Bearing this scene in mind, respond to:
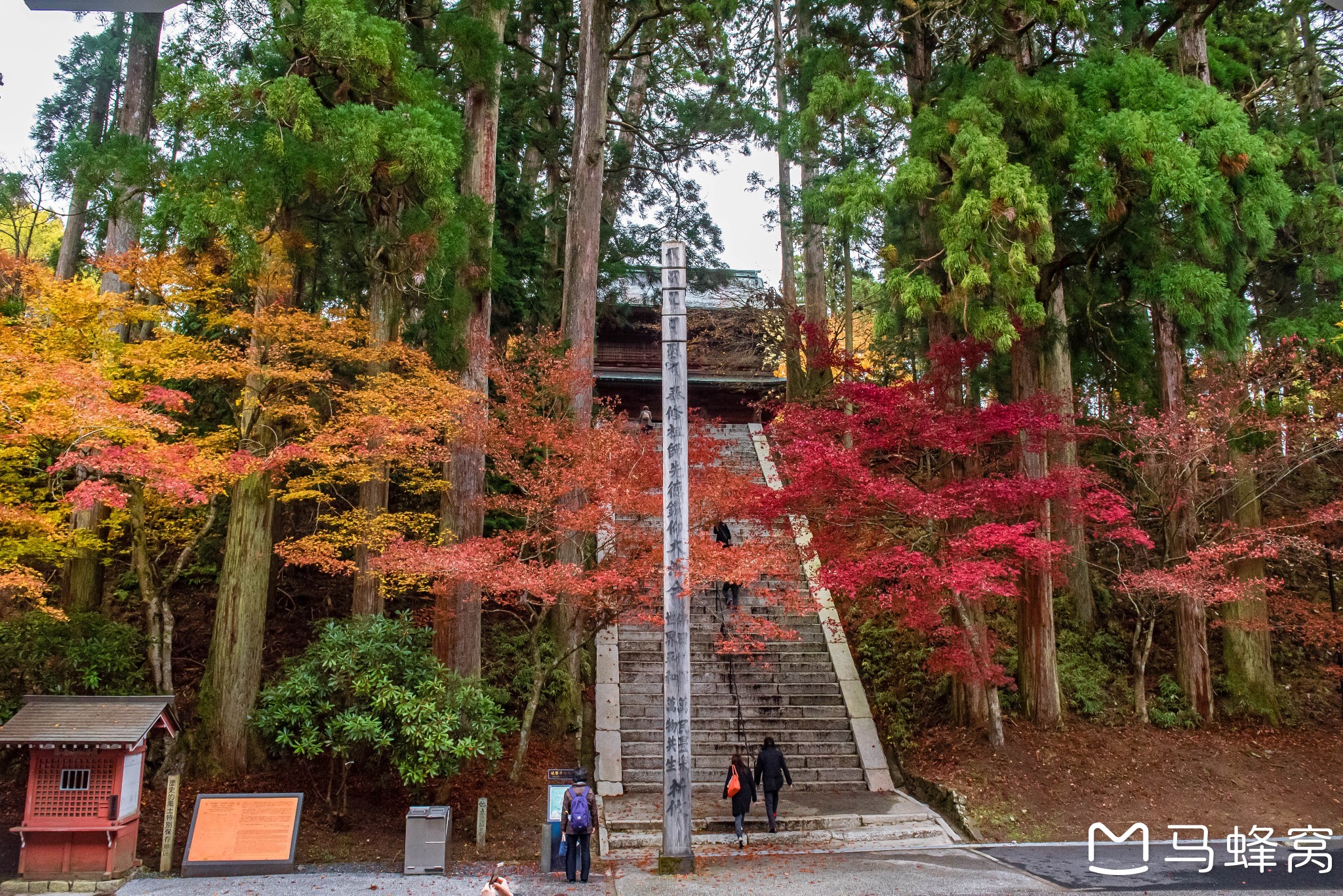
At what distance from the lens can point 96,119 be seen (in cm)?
1509

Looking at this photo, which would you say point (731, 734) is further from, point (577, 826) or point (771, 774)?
point (577, 826)

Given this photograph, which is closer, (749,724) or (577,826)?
(577,826)

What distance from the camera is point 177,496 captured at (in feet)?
27.4

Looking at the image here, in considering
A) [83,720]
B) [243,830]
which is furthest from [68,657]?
[243,830]

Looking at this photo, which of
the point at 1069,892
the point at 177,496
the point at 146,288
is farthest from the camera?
the point at 146,288

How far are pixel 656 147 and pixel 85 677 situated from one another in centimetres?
1303

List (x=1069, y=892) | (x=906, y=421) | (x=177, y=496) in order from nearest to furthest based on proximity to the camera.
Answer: (x=1069, y=892), (x=177, y=496), (x=906, y=421)

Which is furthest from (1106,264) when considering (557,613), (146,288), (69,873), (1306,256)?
(69,873)

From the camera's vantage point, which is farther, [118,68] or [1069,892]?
[118,68]

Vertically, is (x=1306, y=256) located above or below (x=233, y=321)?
above

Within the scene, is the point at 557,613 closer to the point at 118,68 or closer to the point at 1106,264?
the point at 1106,264

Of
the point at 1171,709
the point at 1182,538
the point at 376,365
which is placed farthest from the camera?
the point at 1171,709

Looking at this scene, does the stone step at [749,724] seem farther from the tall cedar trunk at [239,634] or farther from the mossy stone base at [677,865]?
the tall cedar trunk at [239,634]

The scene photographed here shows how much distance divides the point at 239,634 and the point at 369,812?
8.47 ft
